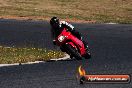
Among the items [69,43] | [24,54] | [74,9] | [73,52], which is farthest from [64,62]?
[74,9]

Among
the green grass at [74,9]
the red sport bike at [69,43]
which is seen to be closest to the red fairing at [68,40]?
the red sport bike at [69,43]

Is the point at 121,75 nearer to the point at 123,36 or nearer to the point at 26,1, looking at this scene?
the point at 123,36

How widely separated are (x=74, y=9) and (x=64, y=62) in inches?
1166

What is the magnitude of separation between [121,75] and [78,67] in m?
2.08

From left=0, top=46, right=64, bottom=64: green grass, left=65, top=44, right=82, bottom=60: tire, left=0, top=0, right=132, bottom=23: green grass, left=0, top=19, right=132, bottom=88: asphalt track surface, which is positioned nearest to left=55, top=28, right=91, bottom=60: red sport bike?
left=65, top=44, right=82, bottom=60: tire

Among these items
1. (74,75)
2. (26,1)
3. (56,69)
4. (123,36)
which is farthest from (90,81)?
(26,1)

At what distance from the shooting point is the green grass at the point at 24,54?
63.0 feet

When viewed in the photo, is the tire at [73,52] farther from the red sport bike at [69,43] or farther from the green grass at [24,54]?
the green grass at [24,54]

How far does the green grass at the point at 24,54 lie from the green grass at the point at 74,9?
55.2 feet

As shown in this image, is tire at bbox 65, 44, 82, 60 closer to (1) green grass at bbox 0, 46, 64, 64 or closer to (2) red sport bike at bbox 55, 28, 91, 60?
(2) red sport bike at bbox 55, 28, 91, 60

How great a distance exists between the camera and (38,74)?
15.9 m

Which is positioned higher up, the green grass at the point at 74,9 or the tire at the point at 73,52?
the tire at the point at 73,52

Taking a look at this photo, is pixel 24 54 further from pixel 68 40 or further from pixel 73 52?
pixel 68 40

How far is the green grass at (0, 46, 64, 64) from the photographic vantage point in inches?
756
